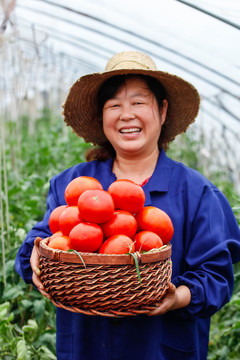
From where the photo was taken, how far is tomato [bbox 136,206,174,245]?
4.16ft

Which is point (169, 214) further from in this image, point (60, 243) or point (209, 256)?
point (60, 243)

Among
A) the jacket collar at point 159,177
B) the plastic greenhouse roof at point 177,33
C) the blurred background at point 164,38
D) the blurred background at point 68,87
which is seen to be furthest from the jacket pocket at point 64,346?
the plastic greenhouse roof at point 177,33

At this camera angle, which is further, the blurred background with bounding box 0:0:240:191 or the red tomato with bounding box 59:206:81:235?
the blurred background with bounding box 0:0:240:191

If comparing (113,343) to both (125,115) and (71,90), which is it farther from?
(71,90)

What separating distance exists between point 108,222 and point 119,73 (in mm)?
619

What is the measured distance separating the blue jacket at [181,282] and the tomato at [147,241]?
0.22 meters

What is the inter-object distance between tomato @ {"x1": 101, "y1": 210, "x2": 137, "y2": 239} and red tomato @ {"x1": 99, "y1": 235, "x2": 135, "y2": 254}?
38 millimetres

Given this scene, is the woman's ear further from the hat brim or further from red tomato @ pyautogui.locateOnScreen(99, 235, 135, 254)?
red tomato @ pyautogui.locateOnScreen(99, 235, 135, 254)

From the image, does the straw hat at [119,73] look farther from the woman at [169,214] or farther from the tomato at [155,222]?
the tomato at [155,222]

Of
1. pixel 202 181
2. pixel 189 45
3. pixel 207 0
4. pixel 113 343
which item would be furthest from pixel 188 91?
pixel 189 45

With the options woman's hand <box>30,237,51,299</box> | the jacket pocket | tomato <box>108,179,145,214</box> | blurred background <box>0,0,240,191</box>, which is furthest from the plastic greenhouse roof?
the jacket pocket

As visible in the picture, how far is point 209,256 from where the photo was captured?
1371mm

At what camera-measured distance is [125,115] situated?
151 cm

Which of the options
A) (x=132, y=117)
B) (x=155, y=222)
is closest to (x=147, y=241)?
(x=155, y=222)
